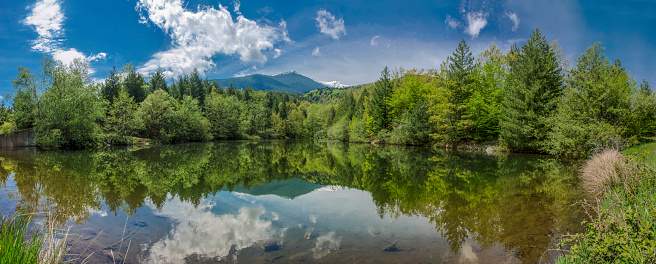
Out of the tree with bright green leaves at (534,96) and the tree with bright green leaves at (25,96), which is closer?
the tree with bright green leaves at (25,96)

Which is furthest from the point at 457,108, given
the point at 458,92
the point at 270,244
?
the point at 270,244

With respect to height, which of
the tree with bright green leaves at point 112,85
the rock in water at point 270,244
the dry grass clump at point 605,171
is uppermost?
the tree with bright green leaves at point 112,85

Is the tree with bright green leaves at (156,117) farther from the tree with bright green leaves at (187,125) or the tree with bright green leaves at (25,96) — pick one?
the tree with bright green leaves at (25,96)

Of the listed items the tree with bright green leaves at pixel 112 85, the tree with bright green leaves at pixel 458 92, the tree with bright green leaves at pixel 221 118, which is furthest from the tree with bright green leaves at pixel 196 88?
the tree with bright green leaves at pixel 458 92

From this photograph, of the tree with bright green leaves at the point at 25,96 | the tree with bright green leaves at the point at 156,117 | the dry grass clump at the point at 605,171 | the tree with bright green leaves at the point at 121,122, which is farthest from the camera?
the tree with bright green leaves at the point at 156,117

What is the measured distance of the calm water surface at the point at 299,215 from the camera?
5.11 m

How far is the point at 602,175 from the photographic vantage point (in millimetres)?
8594

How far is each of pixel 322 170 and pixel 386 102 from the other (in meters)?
31.0

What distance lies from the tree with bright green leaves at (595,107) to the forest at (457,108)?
7 centimetres

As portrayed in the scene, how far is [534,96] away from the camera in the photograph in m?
25.3

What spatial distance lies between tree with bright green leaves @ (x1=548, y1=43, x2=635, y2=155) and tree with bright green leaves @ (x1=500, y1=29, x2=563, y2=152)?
3.16 m

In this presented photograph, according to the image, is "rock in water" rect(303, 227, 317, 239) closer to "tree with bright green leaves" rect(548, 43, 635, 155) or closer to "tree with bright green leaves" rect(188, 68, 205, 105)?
"tree with bright green leaves" rect(548, 43, 635, 155)

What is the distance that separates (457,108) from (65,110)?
40.6 meters

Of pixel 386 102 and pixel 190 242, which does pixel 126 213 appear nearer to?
pixel 190 242
